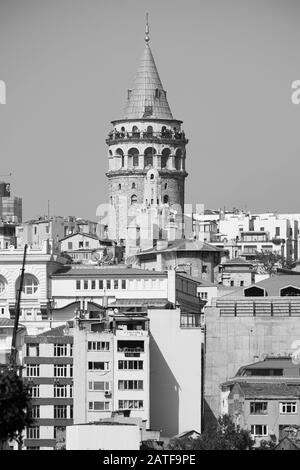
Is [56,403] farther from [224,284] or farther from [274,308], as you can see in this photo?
[224,284]

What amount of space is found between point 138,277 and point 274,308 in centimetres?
2759

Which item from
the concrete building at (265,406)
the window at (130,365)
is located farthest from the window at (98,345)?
the concrete building at (265,406)

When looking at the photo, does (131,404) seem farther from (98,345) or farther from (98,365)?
(98,345)

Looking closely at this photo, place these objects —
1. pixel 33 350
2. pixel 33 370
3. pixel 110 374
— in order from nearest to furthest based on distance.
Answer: pixel 110 374 → pixel 33 370 → pixel 33 350

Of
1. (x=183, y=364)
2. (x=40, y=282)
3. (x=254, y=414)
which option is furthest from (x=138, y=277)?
(x=254, y=414)

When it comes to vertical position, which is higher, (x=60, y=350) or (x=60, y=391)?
(x=60, y=350)

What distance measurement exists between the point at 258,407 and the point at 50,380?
521 inches

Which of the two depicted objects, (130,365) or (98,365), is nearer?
(130,365)

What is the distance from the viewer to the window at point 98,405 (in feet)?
435

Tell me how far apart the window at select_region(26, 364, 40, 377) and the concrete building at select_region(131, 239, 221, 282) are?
54.8m

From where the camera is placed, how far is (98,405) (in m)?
133

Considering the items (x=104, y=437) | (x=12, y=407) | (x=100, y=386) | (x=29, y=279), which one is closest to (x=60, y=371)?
(x=100, y=386)

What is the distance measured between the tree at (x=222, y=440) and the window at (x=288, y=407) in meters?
5.11

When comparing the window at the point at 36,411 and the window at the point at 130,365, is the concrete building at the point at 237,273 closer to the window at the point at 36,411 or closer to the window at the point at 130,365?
the window at the point at 130,365
